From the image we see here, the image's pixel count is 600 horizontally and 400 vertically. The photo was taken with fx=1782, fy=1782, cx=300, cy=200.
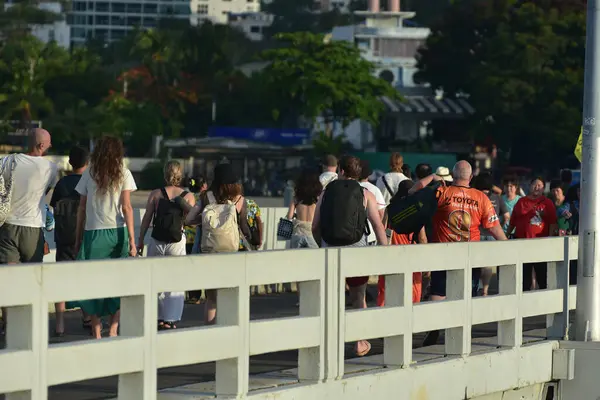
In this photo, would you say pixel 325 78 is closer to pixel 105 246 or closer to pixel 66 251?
pixel 66 251

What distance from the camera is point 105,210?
42.6 ft

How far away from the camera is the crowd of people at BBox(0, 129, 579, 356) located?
12.8m

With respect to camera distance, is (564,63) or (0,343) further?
(564,63)

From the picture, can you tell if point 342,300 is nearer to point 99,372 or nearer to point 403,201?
point 99,372

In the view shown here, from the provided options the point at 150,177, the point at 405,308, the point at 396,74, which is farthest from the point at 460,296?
the point at 396,74

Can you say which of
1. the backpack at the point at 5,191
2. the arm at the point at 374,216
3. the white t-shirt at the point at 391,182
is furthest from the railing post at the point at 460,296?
the white t-shirt at the point at 391,182

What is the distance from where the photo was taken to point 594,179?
13906 millimetres

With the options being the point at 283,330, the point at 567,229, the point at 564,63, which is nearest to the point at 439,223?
the point at 283,330

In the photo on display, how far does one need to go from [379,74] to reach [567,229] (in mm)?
117929

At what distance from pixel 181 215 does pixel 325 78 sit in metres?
81.1

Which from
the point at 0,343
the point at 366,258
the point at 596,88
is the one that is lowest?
the point at 0,343

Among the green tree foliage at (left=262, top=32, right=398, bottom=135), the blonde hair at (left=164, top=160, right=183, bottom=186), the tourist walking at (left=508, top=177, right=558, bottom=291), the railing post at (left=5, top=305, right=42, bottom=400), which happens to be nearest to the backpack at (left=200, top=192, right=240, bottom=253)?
the blonde hair at (left=164, top=160, right=183, bottom=186)

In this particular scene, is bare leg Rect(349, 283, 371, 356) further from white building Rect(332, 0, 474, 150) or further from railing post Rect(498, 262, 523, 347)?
white building Rect(332, 0, 474, 150)

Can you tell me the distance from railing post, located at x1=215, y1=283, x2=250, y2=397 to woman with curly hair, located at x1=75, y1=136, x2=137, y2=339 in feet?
10.5
